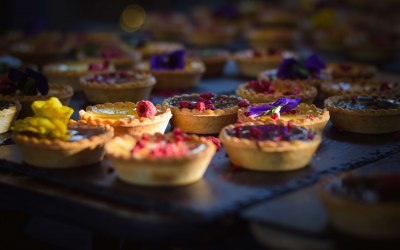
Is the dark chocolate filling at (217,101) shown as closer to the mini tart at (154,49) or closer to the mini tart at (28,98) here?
the mini tart at (28,98)

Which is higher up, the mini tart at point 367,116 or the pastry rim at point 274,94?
the mini tart at point 367,116

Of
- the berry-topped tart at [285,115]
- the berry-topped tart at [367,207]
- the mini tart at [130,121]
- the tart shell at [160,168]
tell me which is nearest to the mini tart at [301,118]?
the berry-topped tart at [285,115]

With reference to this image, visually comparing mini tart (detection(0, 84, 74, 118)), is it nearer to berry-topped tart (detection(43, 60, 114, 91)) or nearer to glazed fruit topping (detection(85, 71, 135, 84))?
glazed fruit topping (detection(85, 71, 135, 84))

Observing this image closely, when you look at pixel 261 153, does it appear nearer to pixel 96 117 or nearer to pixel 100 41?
pixel 96 117

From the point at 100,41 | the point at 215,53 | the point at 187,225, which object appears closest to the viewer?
the point at 187,225

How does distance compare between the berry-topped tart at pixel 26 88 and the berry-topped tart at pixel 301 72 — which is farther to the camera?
the berry-topped tart at pixel 301 72

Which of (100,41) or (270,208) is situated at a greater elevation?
(270,208)

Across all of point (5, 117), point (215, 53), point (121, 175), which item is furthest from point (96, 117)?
point (215, 53)
